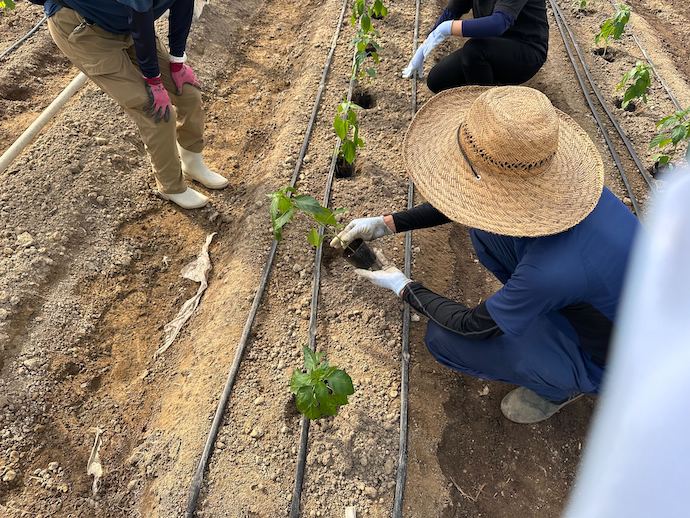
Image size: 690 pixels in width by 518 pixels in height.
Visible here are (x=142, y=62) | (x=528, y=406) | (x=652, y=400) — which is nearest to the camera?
(x=652, y=400)

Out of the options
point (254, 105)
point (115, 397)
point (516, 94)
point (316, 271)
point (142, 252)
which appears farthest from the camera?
point (254, 105)

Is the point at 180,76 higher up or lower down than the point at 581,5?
higher up

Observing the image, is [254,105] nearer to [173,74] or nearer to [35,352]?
[173,74]

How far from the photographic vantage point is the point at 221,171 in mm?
3521

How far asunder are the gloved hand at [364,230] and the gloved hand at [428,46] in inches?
60.9

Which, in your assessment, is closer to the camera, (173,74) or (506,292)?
(506,292)

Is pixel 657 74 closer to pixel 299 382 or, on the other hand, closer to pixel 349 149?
pixel 349 149

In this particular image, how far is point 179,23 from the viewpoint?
8.64 ft

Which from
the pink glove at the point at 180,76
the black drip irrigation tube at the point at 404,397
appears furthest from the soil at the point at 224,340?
the pink glove at the point at 180,76

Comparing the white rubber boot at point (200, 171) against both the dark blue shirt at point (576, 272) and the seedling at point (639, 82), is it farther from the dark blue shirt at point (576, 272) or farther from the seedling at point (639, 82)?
the seedling at point (639, 82)

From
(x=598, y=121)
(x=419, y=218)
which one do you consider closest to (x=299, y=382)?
(x=419, y=218)

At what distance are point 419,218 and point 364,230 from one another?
283 millimetres

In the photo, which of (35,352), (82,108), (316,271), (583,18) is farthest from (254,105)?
(583,18)

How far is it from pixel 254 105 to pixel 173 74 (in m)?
1.28
